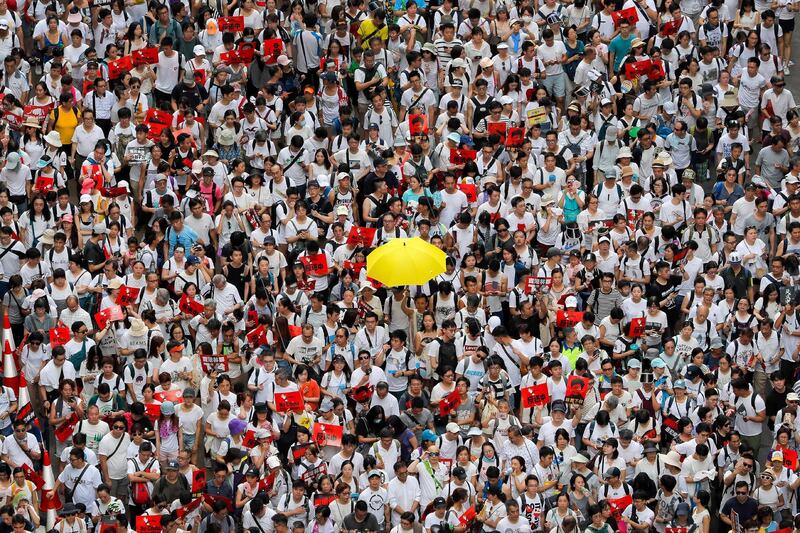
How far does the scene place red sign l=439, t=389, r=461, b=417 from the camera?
84.4 ft

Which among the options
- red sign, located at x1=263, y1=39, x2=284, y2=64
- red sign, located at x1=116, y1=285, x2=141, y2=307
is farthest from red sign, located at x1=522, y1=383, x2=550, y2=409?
red sign, located at x1=263, y1=39, x2=284, y2=64

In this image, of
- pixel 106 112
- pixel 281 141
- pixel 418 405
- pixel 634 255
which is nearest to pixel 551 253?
pixel 634 255

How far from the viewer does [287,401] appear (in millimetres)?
25625

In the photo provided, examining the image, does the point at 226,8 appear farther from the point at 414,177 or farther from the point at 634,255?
the point at 634,255

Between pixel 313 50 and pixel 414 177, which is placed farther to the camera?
pixel 313 50

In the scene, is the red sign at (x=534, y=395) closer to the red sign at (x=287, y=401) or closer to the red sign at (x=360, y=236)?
the red sign at (x=287, y=401)

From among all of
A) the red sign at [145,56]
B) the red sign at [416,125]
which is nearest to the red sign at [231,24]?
the red sign at [145,56]

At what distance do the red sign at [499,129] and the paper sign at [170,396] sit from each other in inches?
279

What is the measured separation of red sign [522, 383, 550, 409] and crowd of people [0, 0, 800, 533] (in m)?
0.04

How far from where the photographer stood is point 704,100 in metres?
30.8

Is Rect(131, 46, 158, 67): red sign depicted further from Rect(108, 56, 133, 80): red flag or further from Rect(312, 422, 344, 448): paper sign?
Rect(312, 422, 344, 448): paper sign

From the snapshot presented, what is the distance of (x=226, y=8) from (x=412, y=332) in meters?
7.52

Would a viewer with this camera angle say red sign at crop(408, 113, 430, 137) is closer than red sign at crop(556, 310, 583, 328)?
No

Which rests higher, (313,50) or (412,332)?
(313,50)
